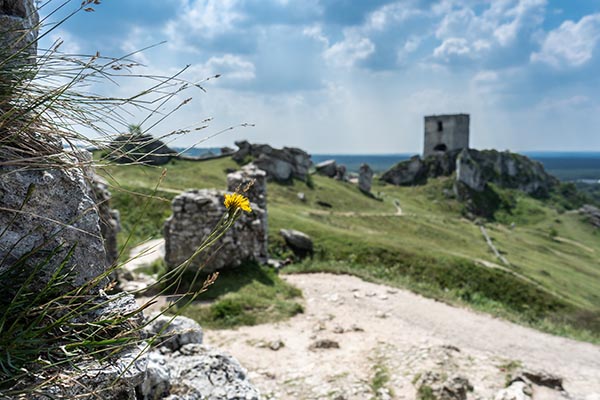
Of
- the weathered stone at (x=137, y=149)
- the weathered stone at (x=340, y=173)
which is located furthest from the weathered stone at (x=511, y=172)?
the weathered stone at (x=137, y=149)

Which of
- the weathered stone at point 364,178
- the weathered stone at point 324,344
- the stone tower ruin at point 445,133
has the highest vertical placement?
the stone tower ruin at point 445,133

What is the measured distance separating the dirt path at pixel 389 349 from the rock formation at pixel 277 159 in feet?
96.1

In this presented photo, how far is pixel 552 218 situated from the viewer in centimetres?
5341

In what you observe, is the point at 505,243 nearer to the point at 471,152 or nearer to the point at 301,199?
the point at 301,199

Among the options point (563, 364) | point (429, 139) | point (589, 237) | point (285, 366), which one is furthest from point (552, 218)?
point (285, 366)

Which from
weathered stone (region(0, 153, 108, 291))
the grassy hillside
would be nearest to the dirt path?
the grassy hillside

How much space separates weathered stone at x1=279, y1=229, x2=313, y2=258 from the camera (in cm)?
2056

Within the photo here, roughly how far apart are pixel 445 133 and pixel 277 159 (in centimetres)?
3701

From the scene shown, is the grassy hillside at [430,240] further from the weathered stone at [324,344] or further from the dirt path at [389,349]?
the weathered stone at [324,344]

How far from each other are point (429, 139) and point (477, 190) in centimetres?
1714

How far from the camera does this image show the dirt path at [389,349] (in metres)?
8.48

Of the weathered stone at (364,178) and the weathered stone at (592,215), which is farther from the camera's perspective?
the weathered stone at (364,178)

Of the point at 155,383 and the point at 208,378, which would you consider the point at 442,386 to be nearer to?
the point at 208,378

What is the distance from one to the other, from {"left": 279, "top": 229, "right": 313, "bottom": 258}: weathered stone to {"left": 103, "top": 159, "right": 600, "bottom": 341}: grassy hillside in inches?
17.8
